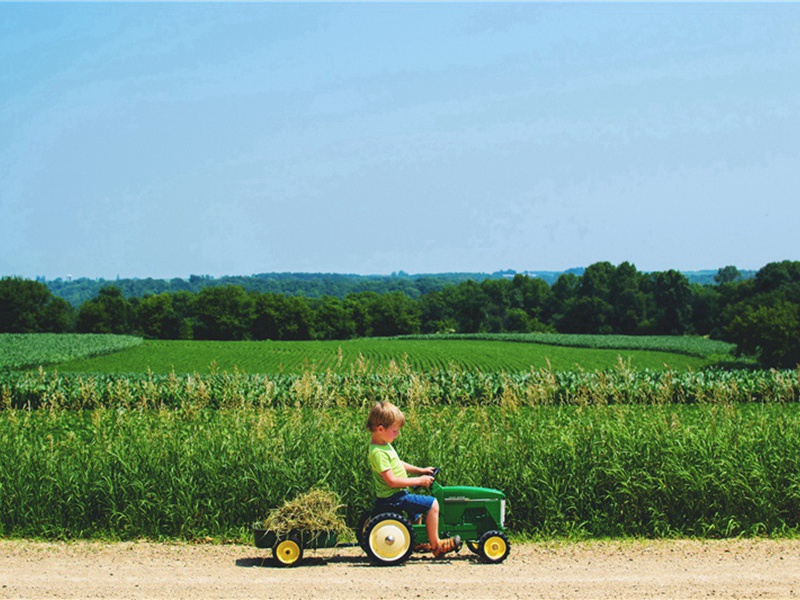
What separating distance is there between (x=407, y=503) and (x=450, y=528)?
0.49 metres

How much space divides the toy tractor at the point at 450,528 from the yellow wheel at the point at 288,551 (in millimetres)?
567

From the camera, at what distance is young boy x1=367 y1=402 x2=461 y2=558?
22.1 ft

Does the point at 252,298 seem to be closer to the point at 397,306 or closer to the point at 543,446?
the point at 397,306

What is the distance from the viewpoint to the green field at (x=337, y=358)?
47062 mm

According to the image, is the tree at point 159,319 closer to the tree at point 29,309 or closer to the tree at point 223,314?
the tree at point 223,314

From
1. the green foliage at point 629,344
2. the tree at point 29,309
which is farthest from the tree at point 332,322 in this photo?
the tree at point 29,309

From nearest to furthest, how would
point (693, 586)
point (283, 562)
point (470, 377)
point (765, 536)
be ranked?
point (693, 586) → point (283, 562) → point (765, 536) → point (470, 377)

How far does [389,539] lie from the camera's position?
Result: 6809 mm

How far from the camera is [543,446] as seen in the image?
881cm

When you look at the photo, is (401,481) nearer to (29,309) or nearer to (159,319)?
(29,309)

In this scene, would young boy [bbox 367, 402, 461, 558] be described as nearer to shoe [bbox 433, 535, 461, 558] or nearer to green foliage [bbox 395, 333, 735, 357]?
shoe [bbox 433, 535, 461, 558]

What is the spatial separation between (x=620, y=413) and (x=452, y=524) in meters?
4.18

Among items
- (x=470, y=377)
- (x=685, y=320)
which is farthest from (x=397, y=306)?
(x=470, y=377)

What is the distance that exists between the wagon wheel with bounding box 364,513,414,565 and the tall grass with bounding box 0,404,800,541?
1.39 meters
